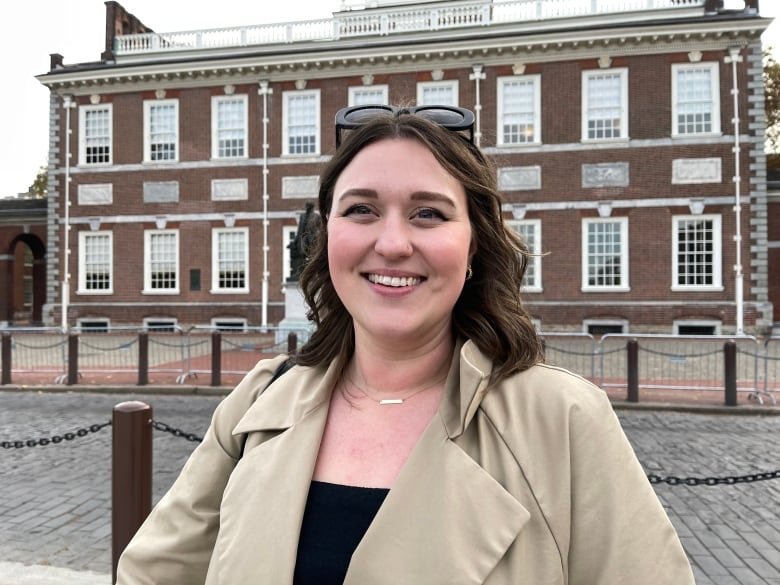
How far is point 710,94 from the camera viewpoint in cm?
2038

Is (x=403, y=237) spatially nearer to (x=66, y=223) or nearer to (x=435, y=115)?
(x=435, y=115)

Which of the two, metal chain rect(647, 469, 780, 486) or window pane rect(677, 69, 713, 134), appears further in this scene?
window pane rect(677, 69, 713, 134)

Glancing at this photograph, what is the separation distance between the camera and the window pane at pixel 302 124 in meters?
23.2

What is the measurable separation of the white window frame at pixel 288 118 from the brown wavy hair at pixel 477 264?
865 inches

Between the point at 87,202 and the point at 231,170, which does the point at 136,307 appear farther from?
the point at 231,170

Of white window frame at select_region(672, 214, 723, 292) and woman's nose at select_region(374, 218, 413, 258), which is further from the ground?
white window frame at select_region(672, 214, 723, 292)

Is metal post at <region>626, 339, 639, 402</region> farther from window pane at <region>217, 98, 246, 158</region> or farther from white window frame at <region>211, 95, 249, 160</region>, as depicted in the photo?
window pane at <region>217, 98, 246, 158</region>

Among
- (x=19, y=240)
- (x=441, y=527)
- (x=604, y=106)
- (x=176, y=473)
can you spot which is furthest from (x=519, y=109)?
(x=19, y=240)

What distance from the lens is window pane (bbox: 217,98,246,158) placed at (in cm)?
2366

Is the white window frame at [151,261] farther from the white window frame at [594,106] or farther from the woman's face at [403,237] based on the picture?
the woman's face at [403,237]

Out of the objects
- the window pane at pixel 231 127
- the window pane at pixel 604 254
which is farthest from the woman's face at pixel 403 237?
the window pane at pixel 231 127

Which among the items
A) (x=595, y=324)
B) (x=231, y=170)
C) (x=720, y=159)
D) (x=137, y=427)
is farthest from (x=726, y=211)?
(x=137, y=427)

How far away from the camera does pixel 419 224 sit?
1.53 metres

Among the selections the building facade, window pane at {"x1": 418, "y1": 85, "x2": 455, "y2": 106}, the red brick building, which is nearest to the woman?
the building facade
